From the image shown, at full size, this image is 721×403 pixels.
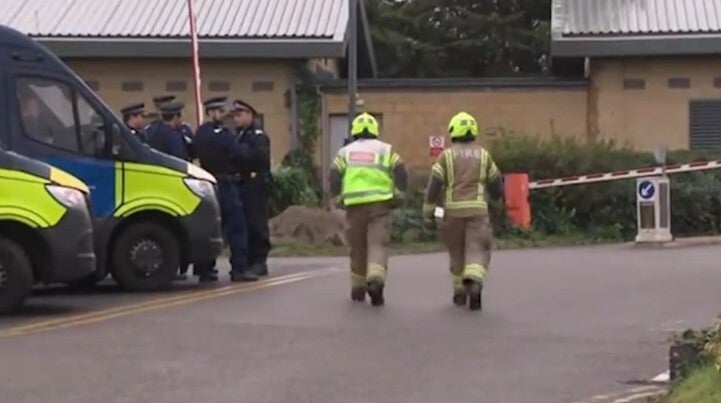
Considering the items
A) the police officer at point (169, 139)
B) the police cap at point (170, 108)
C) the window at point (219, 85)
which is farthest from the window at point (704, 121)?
the police officer at point (169, 139)

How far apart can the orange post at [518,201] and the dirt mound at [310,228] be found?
2.73 meters

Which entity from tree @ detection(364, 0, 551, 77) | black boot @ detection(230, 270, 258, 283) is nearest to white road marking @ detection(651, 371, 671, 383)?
black boot @ detection(230, 270, 258, 283)

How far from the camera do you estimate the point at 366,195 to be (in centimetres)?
1528

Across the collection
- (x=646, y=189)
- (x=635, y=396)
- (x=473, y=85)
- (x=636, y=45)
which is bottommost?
(x=635, y=396)

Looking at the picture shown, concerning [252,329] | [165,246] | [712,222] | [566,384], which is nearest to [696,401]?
[566,384]

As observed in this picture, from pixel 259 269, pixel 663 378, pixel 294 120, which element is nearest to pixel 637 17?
pixel 294 120

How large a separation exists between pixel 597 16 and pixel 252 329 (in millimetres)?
20622

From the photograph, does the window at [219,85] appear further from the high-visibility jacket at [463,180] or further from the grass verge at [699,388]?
the grass verge at [699,388]

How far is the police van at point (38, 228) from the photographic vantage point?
14344mm

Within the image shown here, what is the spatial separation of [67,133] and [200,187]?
142 centimetres

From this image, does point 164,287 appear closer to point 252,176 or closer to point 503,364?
point 252,176

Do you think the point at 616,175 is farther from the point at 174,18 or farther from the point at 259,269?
the point at 174,18

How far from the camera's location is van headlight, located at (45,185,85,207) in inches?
572

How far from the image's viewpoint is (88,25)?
33.2 m
